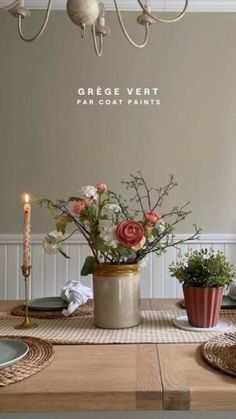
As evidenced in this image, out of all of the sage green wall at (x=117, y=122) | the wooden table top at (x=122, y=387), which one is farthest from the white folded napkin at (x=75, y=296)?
the sage green wall at (x=117, y=122)

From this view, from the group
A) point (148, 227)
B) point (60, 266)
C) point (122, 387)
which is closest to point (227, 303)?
point (148, 227)

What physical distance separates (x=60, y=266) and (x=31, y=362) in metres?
1.90

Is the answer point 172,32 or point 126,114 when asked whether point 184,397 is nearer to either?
point 126,114

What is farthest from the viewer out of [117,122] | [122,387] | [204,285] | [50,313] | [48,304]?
[117,122]

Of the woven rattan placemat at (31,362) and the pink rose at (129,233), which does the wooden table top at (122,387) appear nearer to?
the woven rattan placemat at (31,362)

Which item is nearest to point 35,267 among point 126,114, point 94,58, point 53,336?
point 126,114

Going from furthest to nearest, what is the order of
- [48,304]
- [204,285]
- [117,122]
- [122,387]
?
[117,122] < [48,304] < [204,285] < [122,387]

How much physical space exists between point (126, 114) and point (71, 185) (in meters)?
0.59

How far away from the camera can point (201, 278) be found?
1.24 m

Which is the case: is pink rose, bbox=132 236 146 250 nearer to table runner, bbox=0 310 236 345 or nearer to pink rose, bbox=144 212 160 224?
pink rose, bbox=144 212 160 224

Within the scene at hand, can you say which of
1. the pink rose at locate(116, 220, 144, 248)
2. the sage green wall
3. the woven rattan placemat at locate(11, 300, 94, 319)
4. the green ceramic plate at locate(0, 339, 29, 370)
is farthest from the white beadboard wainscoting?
the green ceramic plate at locate(0, 339, 29, 370)

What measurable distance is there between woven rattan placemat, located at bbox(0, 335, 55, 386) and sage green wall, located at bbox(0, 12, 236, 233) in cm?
183

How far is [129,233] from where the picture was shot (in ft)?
4.04

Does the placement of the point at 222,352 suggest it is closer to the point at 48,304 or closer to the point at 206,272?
the point at 206,272
